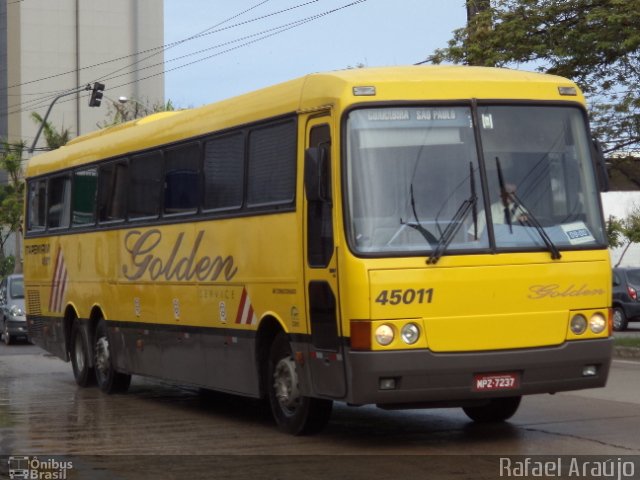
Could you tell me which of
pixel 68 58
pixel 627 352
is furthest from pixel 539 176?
pixel 68 58

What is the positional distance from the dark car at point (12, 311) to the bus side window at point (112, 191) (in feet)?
47.3

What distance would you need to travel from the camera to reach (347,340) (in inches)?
425

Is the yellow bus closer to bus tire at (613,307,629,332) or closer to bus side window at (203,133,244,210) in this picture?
bus side window at (203,133,244,210)

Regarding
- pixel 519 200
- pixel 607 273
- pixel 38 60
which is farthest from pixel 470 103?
pixel 38 60

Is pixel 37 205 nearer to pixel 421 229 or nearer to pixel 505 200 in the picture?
pixel 421 229

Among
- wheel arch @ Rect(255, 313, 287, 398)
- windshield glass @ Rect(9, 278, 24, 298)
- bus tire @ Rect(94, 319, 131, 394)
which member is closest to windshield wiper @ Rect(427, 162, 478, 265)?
wheel arch @ Rect(255, 313, 287, 398)

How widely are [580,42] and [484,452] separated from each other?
1333 centimetres

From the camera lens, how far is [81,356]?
18.4m

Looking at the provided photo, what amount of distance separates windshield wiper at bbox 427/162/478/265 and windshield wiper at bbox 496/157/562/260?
10.7 inches

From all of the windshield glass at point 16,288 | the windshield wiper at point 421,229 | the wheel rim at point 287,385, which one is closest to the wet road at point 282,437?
the wheel rim at point 287,385

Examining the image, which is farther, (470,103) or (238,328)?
(238,328)

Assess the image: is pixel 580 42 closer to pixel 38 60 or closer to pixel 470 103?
pixel 470 103

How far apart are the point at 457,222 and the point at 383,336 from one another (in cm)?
116

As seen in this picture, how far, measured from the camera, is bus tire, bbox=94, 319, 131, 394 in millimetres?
17266
